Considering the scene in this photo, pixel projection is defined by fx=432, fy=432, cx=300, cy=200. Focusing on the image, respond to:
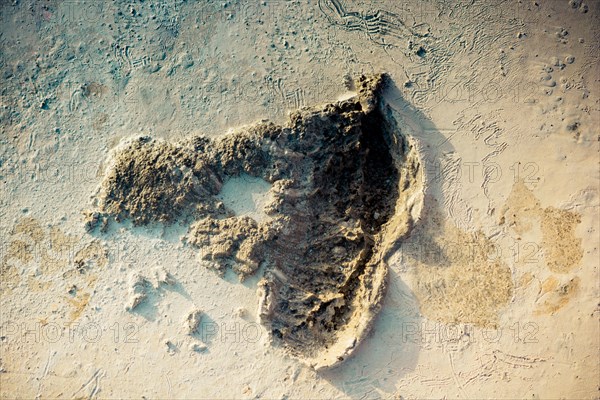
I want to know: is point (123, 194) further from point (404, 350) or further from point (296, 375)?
point (404, 350)

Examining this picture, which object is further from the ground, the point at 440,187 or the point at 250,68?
the point at 250,68

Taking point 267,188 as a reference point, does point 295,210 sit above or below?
below

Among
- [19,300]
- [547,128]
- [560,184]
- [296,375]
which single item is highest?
[547,128]

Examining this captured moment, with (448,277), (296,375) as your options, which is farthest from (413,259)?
(296,375)

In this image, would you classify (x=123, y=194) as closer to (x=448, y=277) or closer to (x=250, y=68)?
(x=250, y=68)
